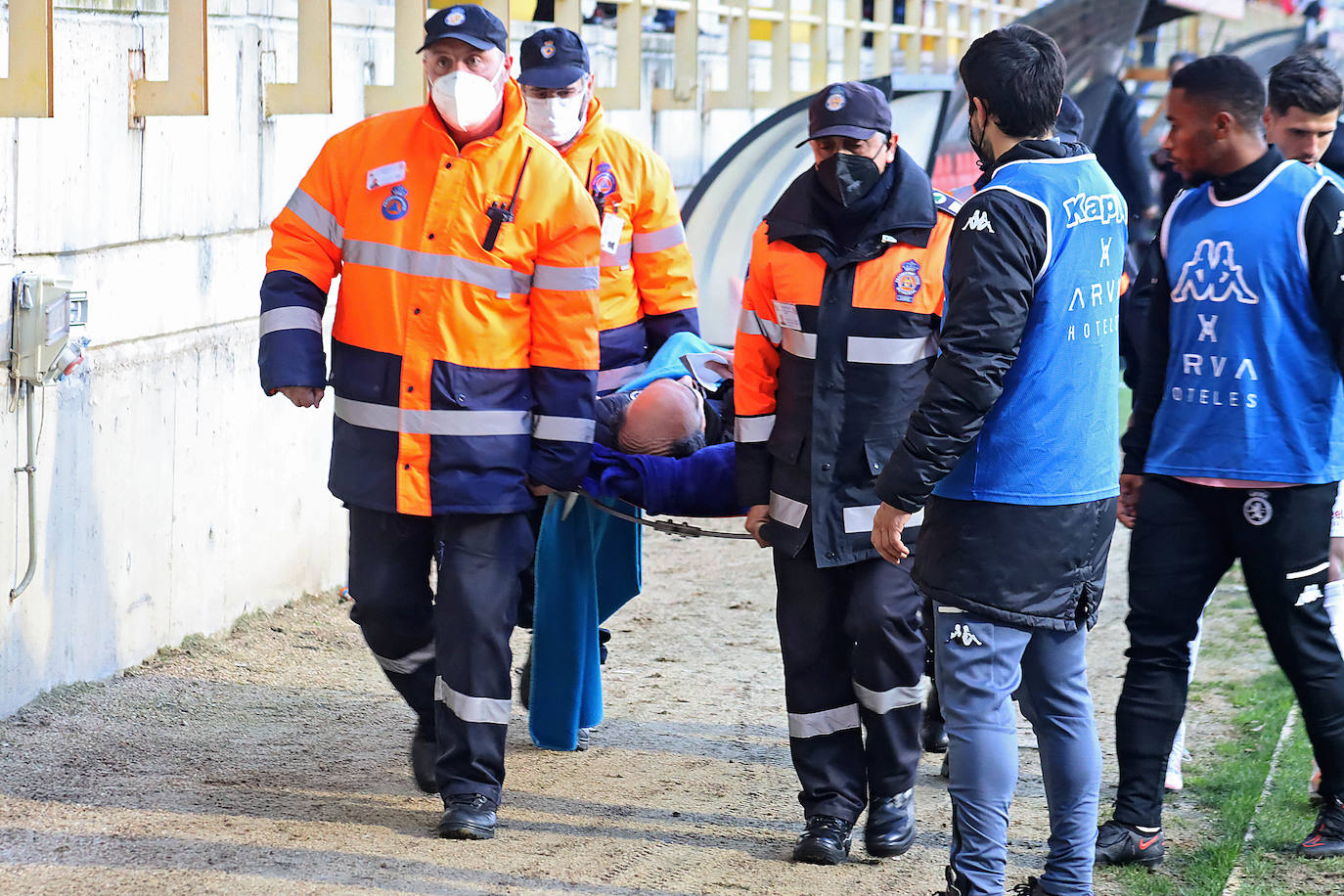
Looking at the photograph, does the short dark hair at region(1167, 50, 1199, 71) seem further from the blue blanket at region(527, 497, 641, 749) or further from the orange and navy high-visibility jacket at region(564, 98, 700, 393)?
the blue blanket at region(527, 497, 641, 749)

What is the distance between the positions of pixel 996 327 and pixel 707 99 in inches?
320

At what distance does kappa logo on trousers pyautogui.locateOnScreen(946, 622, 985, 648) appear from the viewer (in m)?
3.38

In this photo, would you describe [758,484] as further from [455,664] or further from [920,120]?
[920,120]

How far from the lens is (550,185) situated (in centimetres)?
404

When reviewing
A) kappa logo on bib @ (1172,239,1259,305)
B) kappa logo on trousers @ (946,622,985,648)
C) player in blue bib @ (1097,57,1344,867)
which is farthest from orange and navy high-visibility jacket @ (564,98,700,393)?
kappa logo on trousers @ (946,622,985,648)

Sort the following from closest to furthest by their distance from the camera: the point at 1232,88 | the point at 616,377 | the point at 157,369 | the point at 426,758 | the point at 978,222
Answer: the point at 978,222 → the point at 1232,88 → the point at 426,758 → the point at 616,377 → the point at 157,369

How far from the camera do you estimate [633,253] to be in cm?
519

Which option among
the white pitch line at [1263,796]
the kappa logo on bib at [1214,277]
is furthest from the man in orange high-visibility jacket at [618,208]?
the white pitch line at [1263,796]

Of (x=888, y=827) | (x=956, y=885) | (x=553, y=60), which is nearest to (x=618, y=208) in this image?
(x=553, y=60)

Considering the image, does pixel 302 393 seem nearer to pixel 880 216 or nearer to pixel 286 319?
pixel 286 319

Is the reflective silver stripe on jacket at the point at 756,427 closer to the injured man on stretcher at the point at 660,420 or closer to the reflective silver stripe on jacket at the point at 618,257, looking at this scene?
the injured man on stretcher at the point at 660,420

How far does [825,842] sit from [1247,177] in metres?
1.87

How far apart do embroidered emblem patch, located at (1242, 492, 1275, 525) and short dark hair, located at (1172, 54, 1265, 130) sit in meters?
0.85

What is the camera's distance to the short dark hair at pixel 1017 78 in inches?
130
